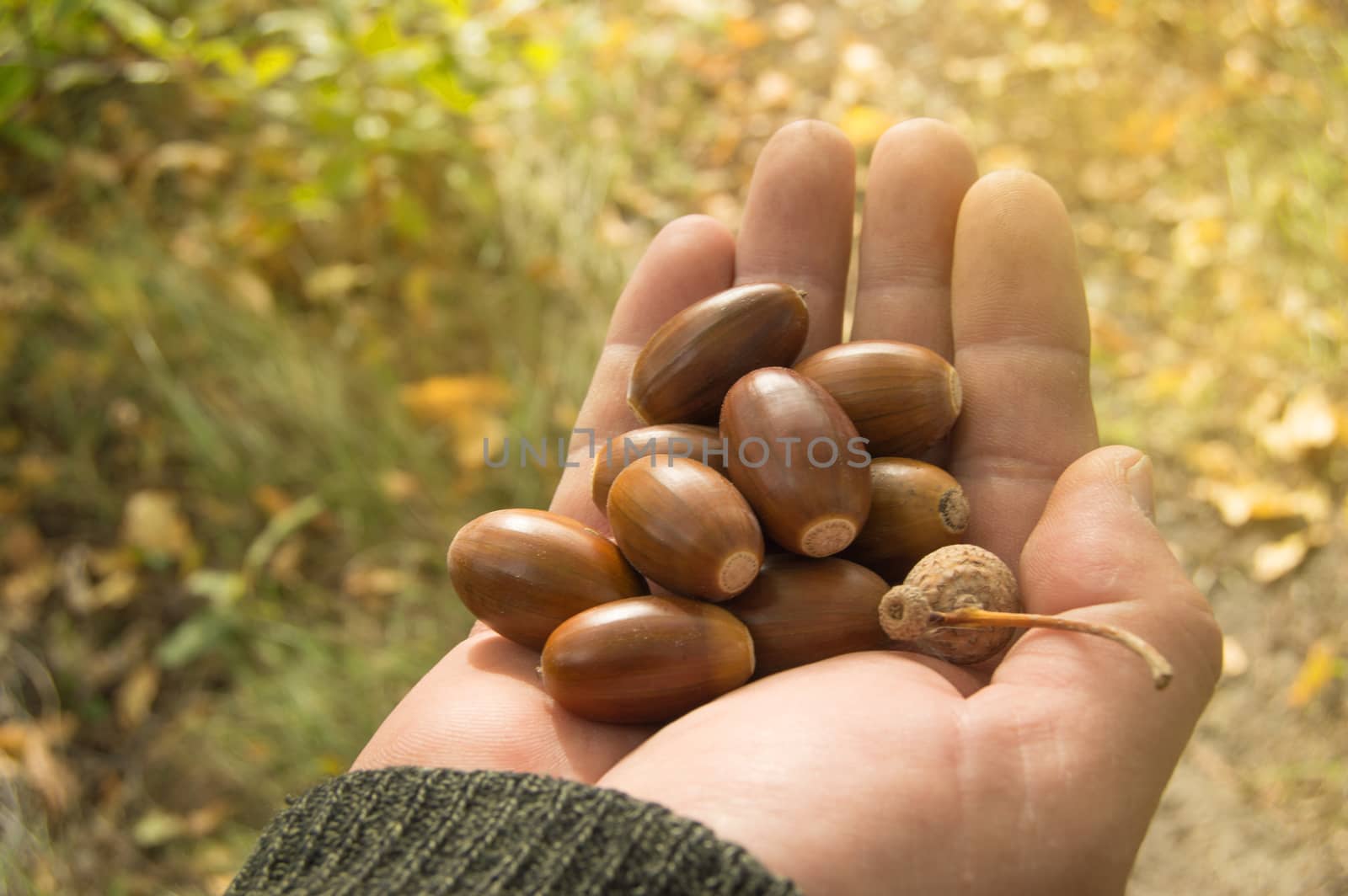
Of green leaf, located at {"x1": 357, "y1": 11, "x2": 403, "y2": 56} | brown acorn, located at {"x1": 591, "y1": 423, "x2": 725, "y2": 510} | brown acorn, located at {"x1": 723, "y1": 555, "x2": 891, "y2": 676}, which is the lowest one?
brown acorn, located at {"x1": 723, "y1": 555, "x2": 891, "y2": 676}

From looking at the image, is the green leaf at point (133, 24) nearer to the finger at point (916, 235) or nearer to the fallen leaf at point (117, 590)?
the fallen leaf at point (117, 590)

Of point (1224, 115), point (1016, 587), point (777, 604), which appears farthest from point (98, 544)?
point (1224, 115)

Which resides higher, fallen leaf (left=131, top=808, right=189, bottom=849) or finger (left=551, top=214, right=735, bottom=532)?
finger (left=551, top=214, right=735, bottom=532)

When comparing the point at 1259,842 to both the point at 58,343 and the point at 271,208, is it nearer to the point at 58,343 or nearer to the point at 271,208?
the point at 271,208

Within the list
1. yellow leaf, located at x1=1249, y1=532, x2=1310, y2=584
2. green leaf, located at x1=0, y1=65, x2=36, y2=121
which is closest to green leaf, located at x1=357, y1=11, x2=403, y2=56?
green leaf, located at x1=0, y1=65, x2=36, y2=121

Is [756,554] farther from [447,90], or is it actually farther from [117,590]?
[117,590]

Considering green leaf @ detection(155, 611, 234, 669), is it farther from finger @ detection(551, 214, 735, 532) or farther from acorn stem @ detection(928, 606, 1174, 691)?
acorn stem @ detection(928, 606, 1174, 691)

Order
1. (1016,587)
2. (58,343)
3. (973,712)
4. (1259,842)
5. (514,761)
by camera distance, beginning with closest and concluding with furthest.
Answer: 1. (973,712)
2. (514,761)
3. (1016,587)
4. (1259,842)
5. (58,343)
